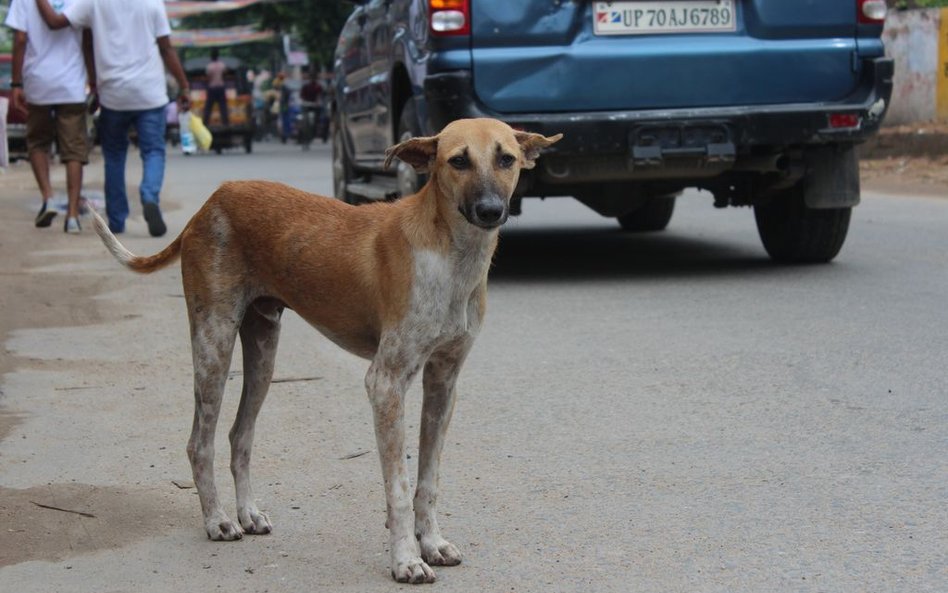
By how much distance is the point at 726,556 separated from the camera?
12.5 feet

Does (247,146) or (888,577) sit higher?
(888,577)

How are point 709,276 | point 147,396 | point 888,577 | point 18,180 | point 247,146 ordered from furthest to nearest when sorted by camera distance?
1. point 247,146
2. point 18,180
3. point 709,276
4. point 147,396
5. point 888,577

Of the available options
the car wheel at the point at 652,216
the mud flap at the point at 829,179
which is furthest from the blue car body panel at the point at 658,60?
the car wheel at the point at 652,216

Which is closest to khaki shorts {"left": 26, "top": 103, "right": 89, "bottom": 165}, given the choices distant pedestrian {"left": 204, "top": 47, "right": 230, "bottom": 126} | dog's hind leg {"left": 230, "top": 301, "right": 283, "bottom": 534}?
dog's hind leg {"left": 230, "top": 301, "right": 283, "bottom": 534}

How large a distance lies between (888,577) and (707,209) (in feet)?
34.7

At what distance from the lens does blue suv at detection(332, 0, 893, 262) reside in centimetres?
819

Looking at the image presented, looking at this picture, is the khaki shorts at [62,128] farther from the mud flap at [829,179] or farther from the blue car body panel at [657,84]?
the mud flap at [829,179]

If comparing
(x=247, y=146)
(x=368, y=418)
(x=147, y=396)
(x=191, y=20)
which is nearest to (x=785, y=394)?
(x=368, y=418)

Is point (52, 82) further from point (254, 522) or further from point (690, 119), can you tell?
point (254, 522)

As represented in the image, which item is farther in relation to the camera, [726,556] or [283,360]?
[283,360]

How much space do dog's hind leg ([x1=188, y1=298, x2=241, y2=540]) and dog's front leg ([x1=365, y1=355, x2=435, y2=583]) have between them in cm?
57

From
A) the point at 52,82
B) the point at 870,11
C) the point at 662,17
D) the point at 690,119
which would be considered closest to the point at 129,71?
the point at 52,82

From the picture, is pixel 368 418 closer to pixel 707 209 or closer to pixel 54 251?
pixel 54 251

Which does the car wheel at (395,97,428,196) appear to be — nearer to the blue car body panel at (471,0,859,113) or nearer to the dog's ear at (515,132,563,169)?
the blue car body panel at (471,0,859,113)
